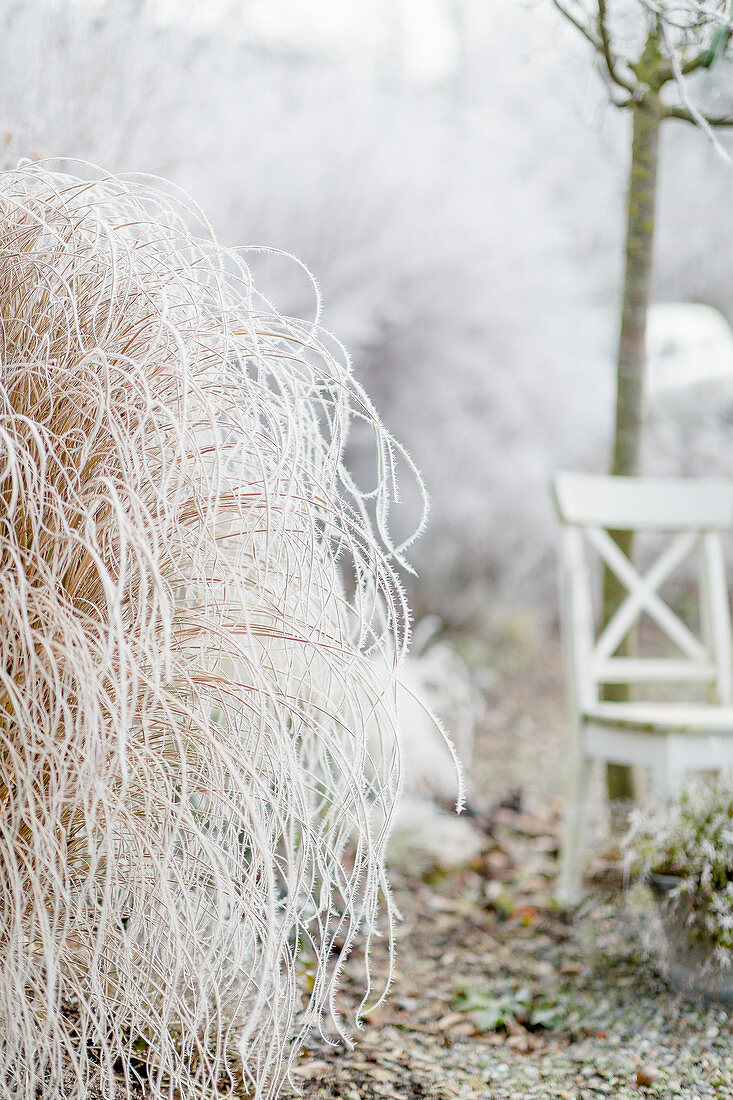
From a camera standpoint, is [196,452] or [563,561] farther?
[563,561]

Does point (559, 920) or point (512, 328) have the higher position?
point (512, 328)

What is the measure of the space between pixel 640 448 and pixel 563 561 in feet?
1.27

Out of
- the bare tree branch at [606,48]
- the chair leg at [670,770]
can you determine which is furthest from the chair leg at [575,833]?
the bare tree branch at [606,48]

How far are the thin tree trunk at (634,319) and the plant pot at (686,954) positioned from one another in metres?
0.77

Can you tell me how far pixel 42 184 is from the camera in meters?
1.14

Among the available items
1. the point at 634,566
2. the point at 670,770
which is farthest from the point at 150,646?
the point at 634,566

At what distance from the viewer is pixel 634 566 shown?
2381 mm

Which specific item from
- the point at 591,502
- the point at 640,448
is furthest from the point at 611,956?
the point at 640,448

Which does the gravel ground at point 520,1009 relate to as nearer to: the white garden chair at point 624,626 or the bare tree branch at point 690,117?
the white garden chair at point 624,626

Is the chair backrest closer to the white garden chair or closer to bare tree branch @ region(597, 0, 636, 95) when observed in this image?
the white garden chair

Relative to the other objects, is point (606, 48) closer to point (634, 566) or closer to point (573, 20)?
point (573, 20)

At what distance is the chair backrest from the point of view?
2164 millimetres

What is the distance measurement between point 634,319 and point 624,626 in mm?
758

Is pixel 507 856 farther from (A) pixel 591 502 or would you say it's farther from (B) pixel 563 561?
(A) pixel 591 502
